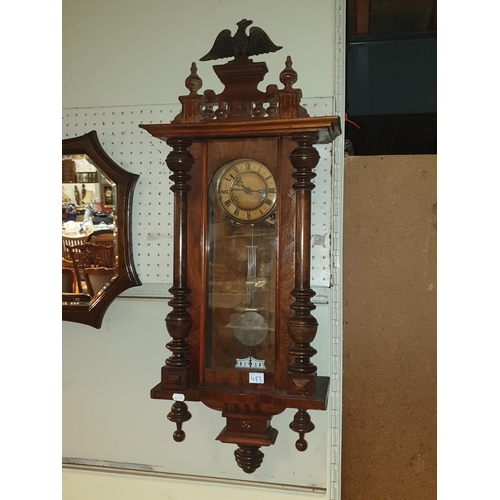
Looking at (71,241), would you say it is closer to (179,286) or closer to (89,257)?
(89,257)

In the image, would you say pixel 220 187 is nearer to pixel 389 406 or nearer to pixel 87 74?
pixel 87 74

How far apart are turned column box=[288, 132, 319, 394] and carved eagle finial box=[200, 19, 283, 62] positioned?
0.29m

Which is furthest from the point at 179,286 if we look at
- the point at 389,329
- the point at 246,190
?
the point at 389,329

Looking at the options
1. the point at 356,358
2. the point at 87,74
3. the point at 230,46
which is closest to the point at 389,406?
the point at 356,358

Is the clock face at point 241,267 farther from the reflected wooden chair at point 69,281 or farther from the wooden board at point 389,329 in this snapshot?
the reflected wooden chair at point 69,281

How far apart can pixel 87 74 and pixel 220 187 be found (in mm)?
731

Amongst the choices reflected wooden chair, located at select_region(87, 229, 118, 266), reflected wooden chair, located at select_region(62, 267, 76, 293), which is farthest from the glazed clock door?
reflected wooden chair, located at select_region(62, 267, 76, 293)

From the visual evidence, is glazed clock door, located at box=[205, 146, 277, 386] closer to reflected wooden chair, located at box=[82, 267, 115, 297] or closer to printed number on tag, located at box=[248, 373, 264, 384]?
printed number on tag, located at box=[248, 373, 264, 384]

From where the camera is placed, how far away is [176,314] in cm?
133

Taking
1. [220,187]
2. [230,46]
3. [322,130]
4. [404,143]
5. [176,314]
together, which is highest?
[230,46]

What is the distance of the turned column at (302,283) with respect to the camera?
4.10 feet

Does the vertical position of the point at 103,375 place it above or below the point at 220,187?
below

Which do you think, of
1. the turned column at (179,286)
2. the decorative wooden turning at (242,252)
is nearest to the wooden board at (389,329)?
the decorative wooden turning at (242,252)

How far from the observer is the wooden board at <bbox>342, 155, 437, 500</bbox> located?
4.92ft
